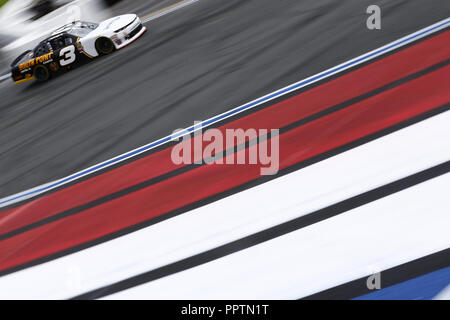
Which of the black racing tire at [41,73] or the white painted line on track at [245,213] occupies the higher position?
the black racing tire at [41,73]

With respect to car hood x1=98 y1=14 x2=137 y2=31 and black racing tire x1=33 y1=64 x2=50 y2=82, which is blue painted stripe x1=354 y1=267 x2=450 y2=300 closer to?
car hood x1=98 y1=14 x2=137 y2=31

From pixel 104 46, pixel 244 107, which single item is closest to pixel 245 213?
pixel 244 107

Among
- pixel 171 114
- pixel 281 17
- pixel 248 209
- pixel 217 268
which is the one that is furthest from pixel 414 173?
pixel 281 17

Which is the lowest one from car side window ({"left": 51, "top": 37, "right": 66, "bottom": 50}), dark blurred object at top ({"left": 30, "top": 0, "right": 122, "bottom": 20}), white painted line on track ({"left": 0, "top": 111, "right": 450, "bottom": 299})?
white painted line on track ({"left": 0, "top": 111, "right": 450, "bottom": 299})

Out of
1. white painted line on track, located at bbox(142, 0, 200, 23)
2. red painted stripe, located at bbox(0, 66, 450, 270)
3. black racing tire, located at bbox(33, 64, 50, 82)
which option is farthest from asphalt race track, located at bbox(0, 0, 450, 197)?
red painted stripe, located at bbox(0, 66, 450, 270)

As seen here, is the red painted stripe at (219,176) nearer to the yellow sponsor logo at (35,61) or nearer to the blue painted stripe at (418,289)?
the blue painted stripe at (418,289)

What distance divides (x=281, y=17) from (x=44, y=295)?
7.57m

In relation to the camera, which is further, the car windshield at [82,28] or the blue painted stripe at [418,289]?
the car windshield at [82,28]

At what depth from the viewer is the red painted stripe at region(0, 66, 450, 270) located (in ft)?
22.4

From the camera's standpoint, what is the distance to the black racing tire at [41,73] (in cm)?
1302

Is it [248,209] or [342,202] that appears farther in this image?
[248,209]

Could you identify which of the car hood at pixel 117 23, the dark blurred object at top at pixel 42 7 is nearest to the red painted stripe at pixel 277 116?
the car hood at pixel 117 23

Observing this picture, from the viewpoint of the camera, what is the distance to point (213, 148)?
770 centimetres
